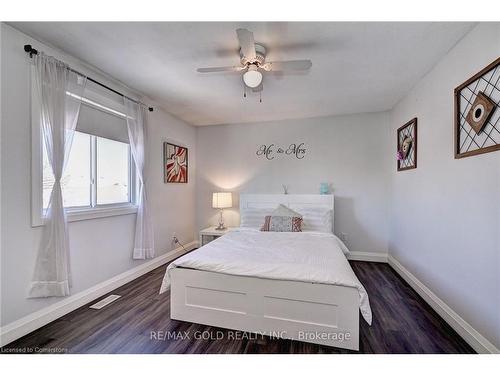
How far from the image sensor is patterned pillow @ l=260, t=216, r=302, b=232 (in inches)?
125

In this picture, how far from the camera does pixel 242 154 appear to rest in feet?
13.8

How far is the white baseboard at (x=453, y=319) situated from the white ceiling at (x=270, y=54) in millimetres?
2294

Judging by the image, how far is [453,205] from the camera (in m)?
1.94

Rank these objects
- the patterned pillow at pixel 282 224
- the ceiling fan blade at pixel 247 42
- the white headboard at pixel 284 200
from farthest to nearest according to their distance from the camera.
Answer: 1. the white headboard at pixel 284 200
2. the patterned pillow at pixel 282 224
3. the ceiling fan blade at pixel 247 42

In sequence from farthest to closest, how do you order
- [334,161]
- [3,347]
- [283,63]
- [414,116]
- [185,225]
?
1. [185,225]
2. [334,161]
3. [414,116]
4. [283,63]
5. [3,347]

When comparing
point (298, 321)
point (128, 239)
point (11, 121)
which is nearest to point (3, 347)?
point (128, 239)

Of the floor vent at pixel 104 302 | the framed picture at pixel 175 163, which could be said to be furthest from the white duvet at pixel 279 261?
the framed picture at pixel 175 163

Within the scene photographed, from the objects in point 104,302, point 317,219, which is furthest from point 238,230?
point 104,302

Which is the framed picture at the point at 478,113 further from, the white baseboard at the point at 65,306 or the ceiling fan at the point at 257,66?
the white baseboard at the point at 65,306

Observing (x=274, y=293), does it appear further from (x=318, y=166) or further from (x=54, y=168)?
(x=318, y=166)

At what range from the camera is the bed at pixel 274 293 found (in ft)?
5.31
